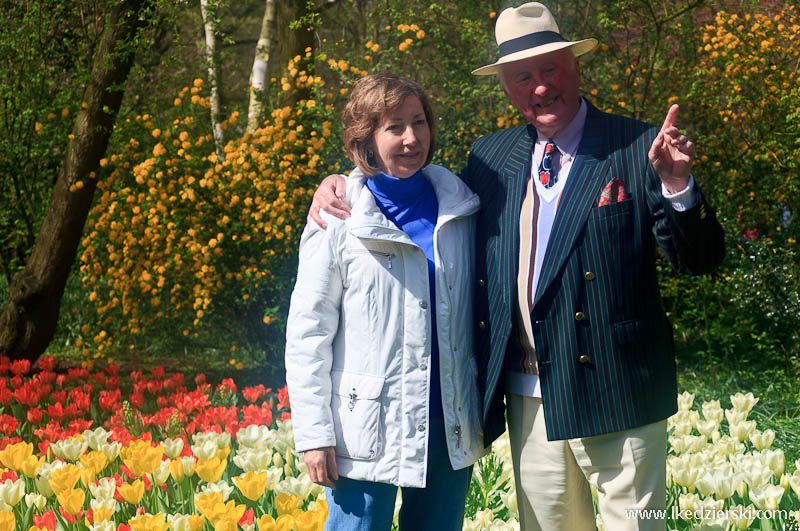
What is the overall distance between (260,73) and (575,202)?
5713 millimetres

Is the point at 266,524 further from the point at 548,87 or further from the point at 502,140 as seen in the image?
the point at 548,87

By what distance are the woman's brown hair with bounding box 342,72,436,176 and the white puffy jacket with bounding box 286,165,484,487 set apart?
14cm

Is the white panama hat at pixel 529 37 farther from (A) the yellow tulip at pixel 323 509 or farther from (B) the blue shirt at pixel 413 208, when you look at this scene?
(A) the yellow tulip at pixel 323 509

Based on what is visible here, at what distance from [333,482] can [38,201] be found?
583 centimetres

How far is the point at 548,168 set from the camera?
2.25 meters

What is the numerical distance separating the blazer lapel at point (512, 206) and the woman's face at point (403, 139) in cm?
28

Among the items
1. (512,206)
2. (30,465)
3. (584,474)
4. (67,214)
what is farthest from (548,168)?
(67,214)

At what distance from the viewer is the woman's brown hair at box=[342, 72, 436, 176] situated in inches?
83.0

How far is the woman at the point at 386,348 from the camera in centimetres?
202

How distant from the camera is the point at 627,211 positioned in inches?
82.3

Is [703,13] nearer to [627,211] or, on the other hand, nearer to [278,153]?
[278,153]

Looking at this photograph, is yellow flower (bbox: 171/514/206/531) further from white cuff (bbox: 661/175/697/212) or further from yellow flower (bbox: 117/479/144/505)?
white cuff (bbox: 661/175/697/212)

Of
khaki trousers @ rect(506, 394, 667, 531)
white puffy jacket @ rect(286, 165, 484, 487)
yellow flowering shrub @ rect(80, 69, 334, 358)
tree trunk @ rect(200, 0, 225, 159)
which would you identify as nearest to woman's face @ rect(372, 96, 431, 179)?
white puffy jacket @ rect(286, 165, 484, 487)

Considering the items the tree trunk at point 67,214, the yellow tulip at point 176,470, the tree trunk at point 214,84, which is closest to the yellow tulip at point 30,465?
the yellow tulip at point 176,470
